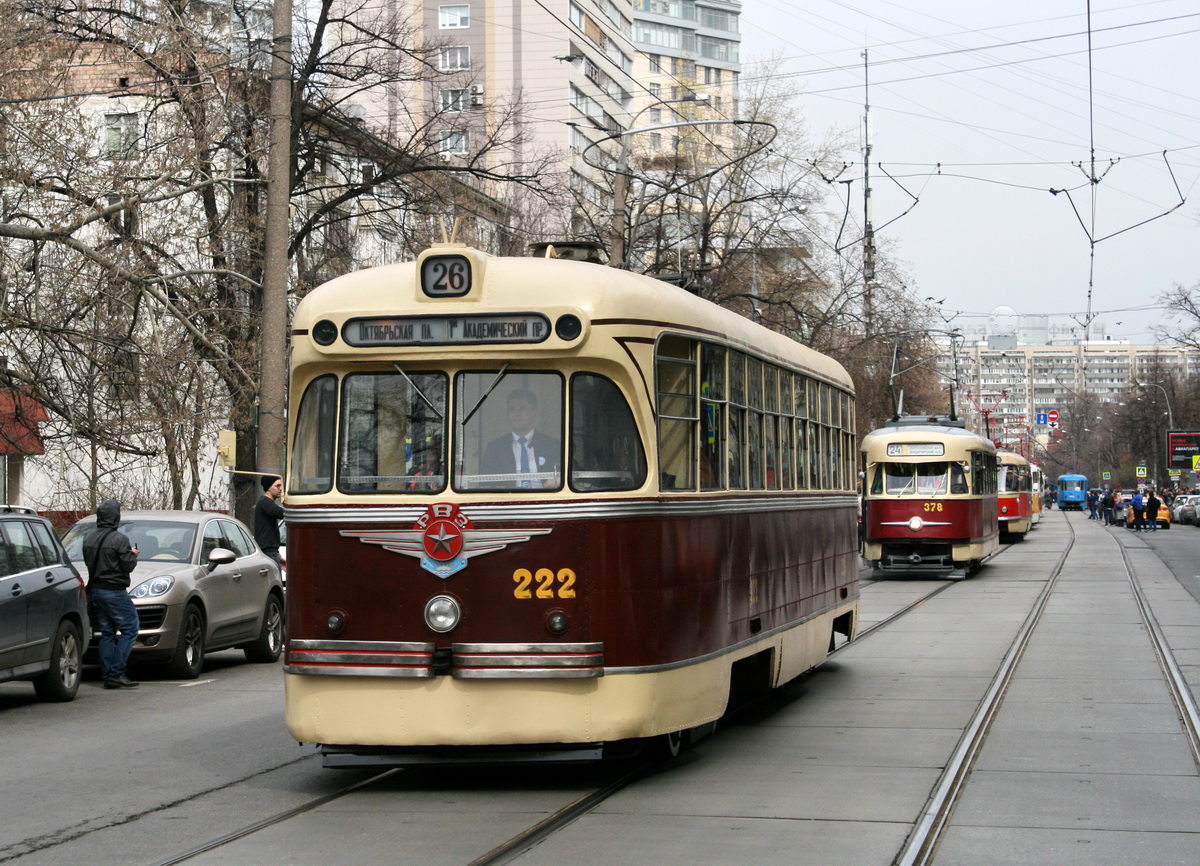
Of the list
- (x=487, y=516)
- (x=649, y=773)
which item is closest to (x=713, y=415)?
(x=487, y=516)

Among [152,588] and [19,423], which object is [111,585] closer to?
[152,588]

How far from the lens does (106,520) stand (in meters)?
13.8

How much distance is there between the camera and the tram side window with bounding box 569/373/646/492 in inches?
334

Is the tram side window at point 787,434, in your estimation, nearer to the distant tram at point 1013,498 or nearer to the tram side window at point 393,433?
the tram side window at point 393,433

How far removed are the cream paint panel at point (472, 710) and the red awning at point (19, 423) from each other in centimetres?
1174

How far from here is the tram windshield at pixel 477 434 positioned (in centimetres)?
848

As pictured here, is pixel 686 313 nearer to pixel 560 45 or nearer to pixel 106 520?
pixel 106 520

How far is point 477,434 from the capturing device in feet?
27.9

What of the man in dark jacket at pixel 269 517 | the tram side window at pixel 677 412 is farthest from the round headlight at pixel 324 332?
the man in dark jacket at pixel 269 517

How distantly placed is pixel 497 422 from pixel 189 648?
7.59 m

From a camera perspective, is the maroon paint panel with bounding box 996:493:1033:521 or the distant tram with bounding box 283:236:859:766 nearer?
the distant tram with bounding box 283:236:859:766

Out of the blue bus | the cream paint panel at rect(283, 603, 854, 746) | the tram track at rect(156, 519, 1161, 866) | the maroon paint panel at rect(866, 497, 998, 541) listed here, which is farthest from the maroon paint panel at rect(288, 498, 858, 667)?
the blue bus

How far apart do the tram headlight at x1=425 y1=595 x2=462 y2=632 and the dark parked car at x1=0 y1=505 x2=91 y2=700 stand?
5.28 metres

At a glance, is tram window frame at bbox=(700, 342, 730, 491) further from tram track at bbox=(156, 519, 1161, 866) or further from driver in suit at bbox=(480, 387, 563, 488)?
tram track at bbox=(156, 519, 1161, 866)
